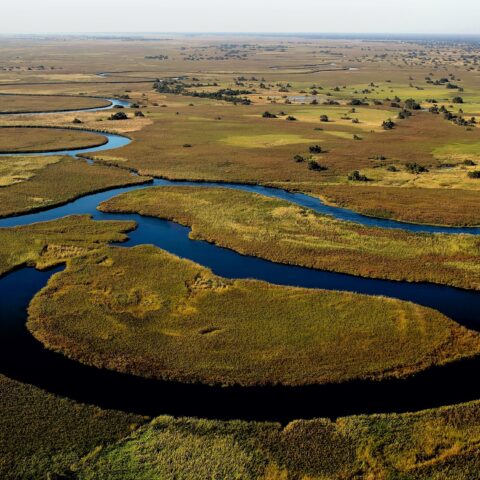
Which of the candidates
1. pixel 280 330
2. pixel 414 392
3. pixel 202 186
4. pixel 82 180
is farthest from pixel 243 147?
pixel 414 392

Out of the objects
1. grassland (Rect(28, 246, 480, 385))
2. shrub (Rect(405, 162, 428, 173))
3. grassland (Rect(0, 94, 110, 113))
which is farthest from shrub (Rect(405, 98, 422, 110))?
grassland (Rect(28, 246, 480, 385))

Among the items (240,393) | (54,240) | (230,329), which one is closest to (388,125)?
(54,240)

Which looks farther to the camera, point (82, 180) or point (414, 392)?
point (82, 180)

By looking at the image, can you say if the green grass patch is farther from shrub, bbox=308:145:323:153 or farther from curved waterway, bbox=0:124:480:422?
curved waterway, bbox=0:124:480:422

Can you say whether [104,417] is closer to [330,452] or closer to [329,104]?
[330,452]

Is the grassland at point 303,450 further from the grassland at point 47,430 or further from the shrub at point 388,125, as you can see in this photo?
the shrub at point 388,125

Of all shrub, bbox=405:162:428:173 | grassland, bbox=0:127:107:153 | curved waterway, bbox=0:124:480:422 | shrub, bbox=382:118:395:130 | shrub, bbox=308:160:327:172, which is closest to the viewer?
curved waterway, bbox=0:124:480:422
